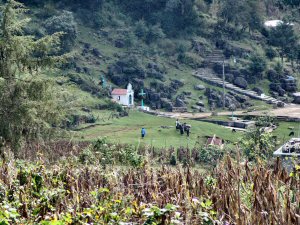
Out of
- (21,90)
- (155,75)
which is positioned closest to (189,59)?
(155,75)

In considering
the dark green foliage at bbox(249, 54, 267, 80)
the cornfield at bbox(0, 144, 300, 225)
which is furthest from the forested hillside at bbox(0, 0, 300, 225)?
the dark green foliage at bbox(249, 54, 267, 80)

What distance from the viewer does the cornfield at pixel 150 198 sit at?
662 cm

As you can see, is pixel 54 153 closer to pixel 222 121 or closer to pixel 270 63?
pixel 222 121

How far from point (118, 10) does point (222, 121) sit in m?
15.6

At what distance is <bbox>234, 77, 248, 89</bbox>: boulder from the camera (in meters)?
38.0

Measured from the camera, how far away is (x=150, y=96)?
3441 cm

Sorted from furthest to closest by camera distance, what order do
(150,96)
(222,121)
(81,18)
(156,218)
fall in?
(81,18) < (150,96) < (222,121) < (156,218)

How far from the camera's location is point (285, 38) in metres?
42.6

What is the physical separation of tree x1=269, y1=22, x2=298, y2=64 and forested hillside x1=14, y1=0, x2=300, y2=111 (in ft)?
0.22

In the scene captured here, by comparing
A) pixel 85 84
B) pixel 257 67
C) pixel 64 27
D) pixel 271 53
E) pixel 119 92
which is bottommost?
pixel 119 92

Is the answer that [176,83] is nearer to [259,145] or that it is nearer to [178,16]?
[178,16]

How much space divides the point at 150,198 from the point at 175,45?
3167 cm

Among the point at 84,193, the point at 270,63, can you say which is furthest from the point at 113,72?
the point at 84,193

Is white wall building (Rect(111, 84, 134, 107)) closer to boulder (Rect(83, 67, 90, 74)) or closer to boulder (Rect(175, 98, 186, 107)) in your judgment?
boulder (Rect(83, 67, 90, 74))
